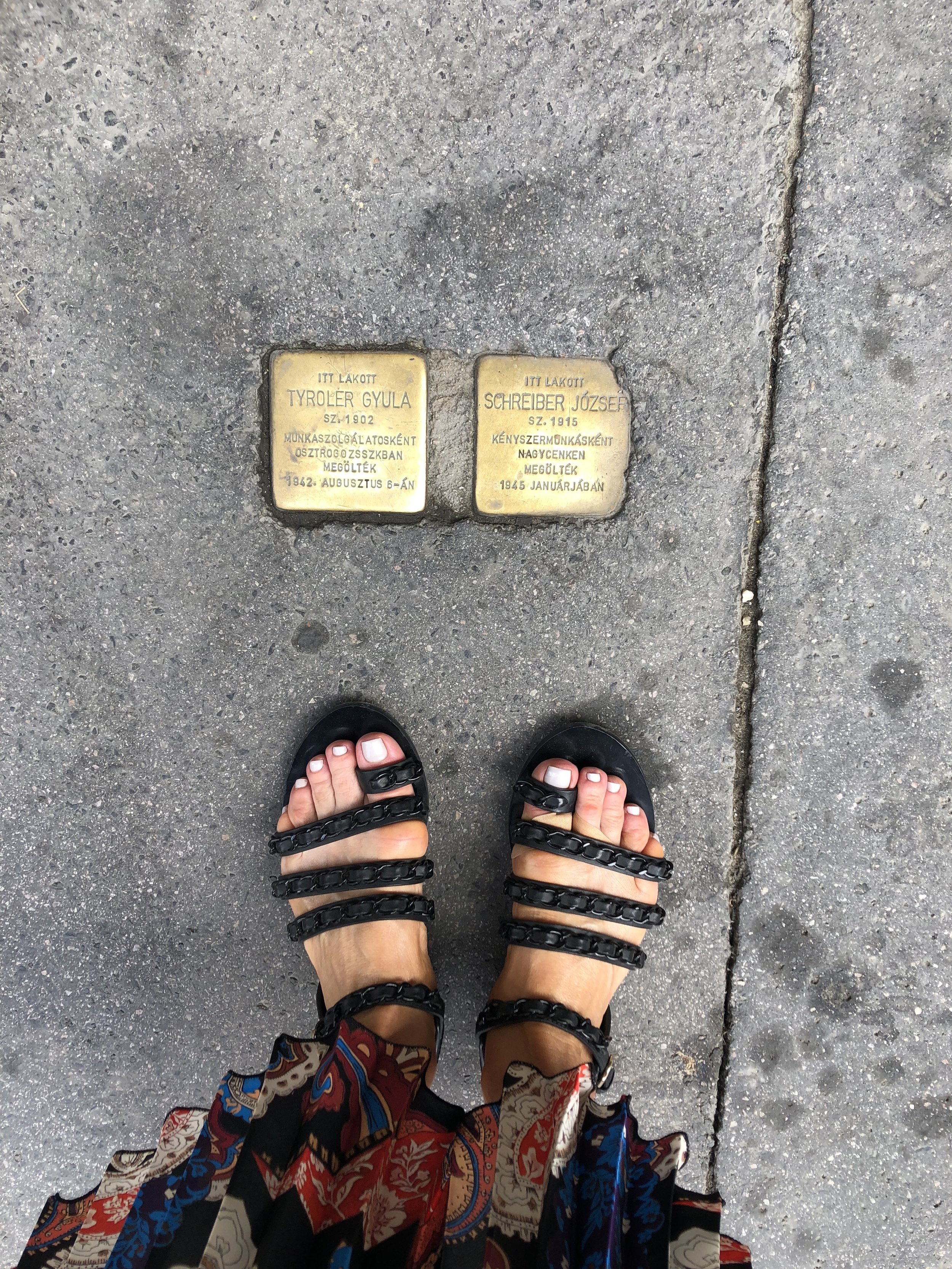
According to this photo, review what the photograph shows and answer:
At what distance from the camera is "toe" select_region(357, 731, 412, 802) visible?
5.11ft

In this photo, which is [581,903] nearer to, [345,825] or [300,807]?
[345,825]

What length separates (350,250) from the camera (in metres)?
1.51

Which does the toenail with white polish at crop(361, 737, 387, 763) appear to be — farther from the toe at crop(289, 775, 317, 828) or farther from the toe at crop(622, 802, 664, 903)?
the toe at crop(622, 802, 664, 903)

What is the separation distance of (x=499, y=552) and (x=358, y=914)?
0.87 meters

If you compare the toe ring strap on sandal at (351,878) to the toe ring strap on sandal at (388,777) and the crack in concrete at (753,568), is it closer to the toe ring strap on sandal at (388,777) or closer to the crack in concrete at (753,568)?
the toe ring strap on sandal at (388,777)

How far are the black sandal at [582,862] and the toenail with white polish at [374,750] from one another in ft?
1.03

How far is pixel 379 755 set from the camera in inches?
61.6

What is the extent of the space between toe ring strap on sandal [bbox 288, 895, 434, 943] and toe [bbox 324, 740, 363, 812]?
8.2 inches

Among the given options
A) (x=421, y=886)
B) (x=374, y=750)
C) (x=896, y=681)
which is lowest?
(x=421, y=886)

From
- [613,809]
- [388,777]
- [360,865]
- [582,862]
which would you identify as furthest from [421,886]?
[613,809]

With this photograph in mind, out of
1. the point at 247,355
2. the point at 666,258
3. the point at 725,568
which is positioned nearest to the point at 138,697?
the point at 247,355

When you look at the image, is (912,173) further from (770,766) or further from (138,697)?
(138,697)

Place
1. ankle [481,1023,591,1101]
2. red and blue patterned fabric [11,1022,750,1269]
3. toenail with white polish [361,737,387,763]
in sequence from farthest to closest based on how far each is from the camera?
toenail with white polish [361,737,387,763] < ankle [481,1023,591,1101] < red and blue patterned fabric [11,1022,750,1269]

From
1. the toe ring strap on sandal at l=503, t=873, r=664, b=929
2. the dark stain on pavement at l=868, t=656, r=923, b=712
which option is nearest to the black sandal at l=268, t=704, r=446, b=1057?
the toe ring strap on sandal at l=503, t=873, r=664, b=929
